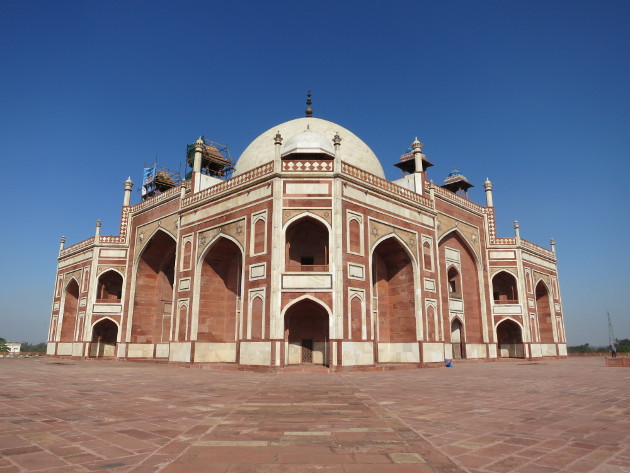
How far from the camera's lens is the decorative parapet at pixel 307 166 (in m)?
18.8

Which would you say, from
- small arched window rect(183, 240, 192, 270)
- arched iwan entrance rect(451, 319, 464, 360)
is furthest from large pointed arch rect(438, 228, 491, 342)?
small arched window rect(183, 240, 192, 270)

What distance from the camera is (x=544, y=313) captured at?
107 ft

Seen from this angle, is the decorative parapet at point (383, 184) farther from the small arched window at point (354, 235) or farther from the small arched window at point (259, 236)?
the small arched window at point (259, 236)

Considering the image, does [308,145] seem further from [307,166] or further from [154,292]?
[154,292]

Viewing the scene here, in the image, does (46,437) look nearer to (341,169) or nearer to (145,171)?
(341,169)

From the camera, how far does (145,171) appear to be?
3675 centimetres

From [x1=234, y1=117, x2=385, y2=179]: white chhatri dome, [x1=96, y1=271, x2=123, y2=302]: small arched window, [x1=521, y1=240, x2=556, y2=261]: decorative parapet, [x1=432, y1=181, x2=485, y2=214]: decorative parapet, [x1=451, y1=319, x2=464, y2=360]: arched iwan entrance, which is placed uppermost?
[x1=234, y1=117, x2=385, y2=179]: white chhatri dome

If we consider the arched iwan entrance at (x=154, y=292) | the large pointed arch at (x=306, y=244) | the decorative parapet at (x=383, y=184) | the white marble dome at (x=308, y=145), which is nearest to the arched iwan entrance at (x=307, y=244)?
the large pointed arch at (x=306, y=244)

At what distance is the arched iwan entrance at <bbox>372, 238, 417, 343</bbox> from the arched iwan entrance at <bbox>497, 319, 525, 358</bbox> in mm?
11681

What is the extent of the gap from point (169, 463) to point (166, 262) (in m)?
26.0

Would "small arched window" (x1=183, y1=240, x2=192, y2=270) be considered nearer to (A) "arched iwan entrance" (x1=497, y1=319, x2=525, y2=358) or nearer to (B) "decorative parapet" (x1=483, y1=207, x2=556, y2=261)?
(B) "decorative parapet" (x1=483, y1=207, x2=556, y2=261)

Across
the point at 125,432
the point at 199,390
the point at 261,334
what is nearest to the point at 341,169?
the point at 261,334

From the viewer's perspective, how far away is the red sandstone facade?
18.0 metres

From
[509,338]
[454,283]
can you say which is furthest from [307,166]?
[509,338]
